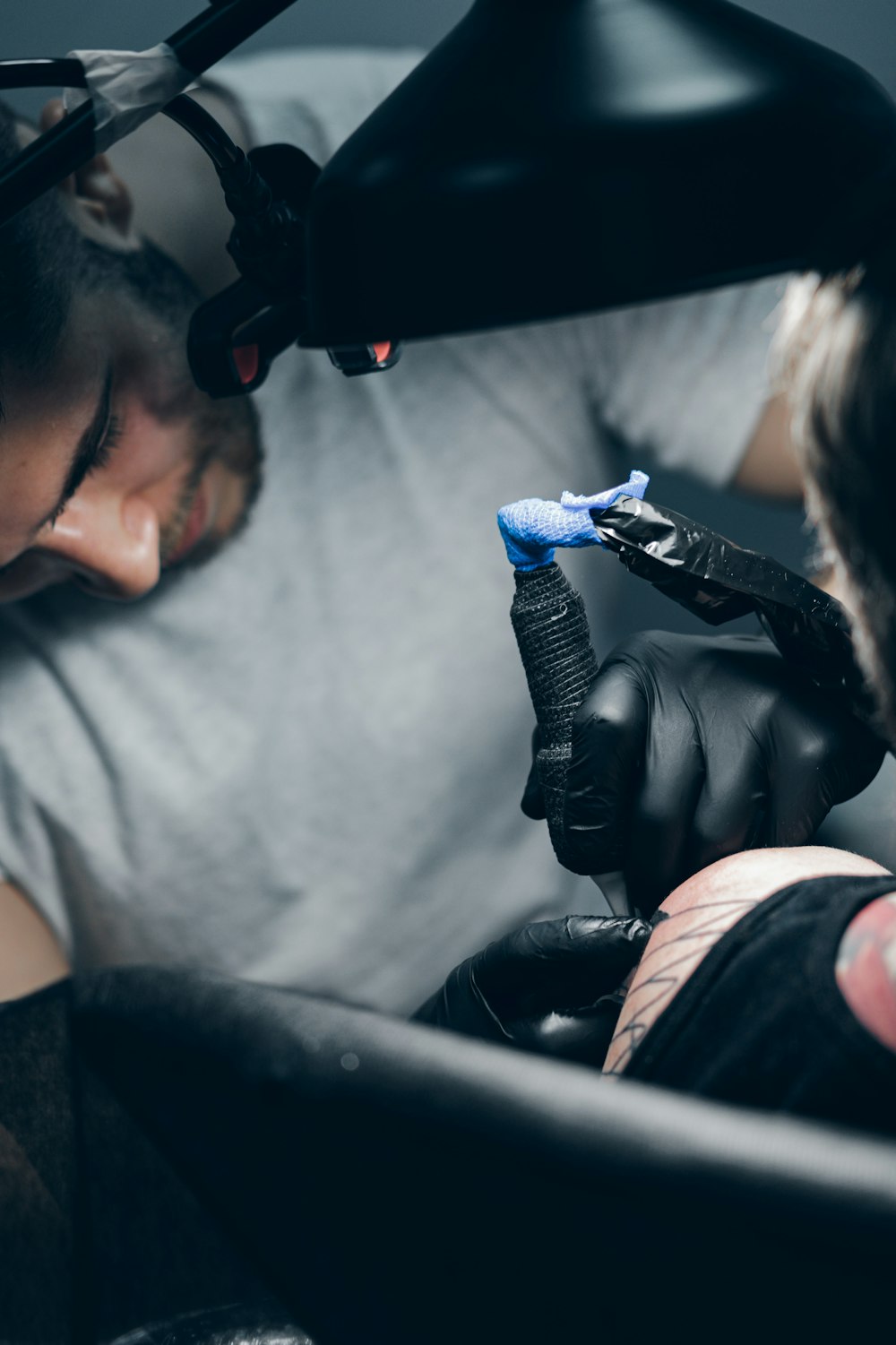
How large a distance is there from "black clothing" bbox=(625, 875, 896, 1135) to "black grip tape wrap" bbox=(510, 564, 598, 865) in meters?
0.24

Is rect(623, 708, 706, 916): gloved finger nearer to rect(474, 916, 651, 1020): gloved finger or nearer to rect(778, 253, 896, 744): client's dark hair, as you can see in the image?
rect(474, 916, 651, 1020): gloved finger

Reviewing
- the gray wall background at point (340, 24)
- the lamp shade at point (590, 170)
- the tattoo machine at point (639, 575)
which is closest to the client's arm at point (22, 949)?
the tattoo machine at point (639, 575)

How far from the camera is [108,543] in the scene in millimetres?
1217

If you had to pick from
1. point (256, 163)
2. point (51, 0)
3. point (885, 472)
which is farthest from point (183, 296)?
point (885, 472)

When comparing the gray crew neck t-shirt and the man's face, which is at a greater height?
the man's face

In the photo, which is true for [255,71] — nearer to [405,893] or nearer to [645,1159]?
[405,893]

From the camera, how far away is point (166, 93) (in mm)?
641

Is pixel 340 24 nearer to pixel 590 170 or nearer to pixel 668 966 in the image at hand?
pixel 590 170

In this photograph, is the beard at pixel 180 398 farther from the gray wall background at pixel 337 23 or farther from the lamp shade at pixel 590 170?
the lamp shade at pixel 590 170

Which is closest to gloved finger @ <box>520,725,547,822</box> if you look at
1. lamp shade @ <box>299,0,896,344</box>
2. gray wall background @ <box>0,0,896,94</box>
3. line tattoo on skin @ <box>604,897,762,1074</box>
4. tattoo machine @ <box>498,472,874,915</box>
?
tattoo machine @ <box>498,472,874,915</box>

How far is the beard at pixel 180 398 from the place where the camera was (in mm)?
1165

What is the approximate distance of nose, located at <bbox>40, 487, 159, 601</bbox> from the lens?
119 cm

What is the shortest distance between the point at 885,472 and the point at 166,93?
43 centimetres

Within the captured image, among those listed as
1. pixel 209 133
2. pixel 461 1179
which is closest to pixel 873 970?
pixel 461 1179
